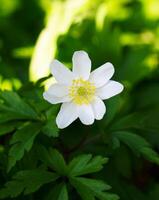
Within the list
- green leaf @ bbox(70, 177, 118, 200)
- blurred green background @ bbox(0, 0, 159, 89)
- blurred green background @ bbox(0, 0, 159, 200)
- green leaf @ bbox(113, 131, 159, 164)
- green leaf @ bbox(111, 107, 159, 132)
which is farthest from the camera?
blurred green background @ bbox(0, 0, 159, 89)

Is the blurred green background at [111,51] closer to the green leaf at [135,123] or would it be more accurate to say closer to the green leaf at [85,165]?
the green leaf at [135,123]

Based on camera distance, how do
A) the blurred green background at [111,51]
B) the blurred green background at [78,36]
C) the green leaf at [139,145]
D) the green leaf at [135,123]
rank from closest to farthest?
1. the green leaf at [139,145]
2. the green leaf at [135,123]
3. the blurred green background at [111,51]
4. the blurred green background at [78,36]

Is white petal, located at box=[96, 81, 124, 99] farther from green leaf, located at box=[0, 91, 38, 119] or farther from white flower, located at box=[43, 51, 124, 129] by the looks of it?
green leaf, located at box=[0, 91, 38, 119]

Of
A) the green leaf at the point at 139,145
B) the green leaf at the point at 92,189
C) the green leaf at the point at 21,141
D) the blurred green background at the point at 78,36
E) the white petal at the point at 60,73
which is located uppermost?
the blurred green background at the point at 78,36

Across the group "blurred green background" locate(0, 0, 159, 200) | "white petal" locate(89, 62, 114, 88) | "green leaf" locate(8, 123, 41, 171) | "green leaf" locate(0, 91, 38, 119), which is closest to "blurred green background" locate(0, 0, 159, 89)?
"blurred green background" locate(0, 0, 159, 200)

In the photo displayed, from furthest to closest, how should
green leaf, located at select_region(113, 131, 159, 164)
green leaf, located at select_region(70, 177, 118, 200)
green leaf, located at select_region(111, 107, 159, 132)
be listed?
1. green leaf, located at select_region(111, 107, 159, 132)
2. green leaf, located at select_region(113, 131, 159, 164)
3. green leaf, located at select_region(70, 177, 118, 200)

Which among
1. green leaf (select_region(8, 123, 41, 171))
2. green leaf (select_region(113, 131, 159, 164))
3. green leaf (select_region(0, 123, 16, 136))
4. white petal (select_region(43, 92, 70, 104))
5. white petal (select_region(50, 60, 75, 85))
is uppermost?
white petal (select_region(50, 60, 75, 85))

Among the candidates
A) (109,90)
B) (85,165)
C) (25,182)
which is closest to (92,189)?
(85,165)

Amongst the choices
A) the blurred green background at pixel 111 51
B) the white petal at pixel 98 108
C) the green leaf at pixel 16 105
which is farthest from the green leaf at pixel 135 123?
the green leaf at pixel 16 105

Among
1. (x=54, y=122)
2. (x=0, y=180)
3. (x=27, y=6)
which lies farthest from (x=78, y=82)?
(x=27, y=6)
